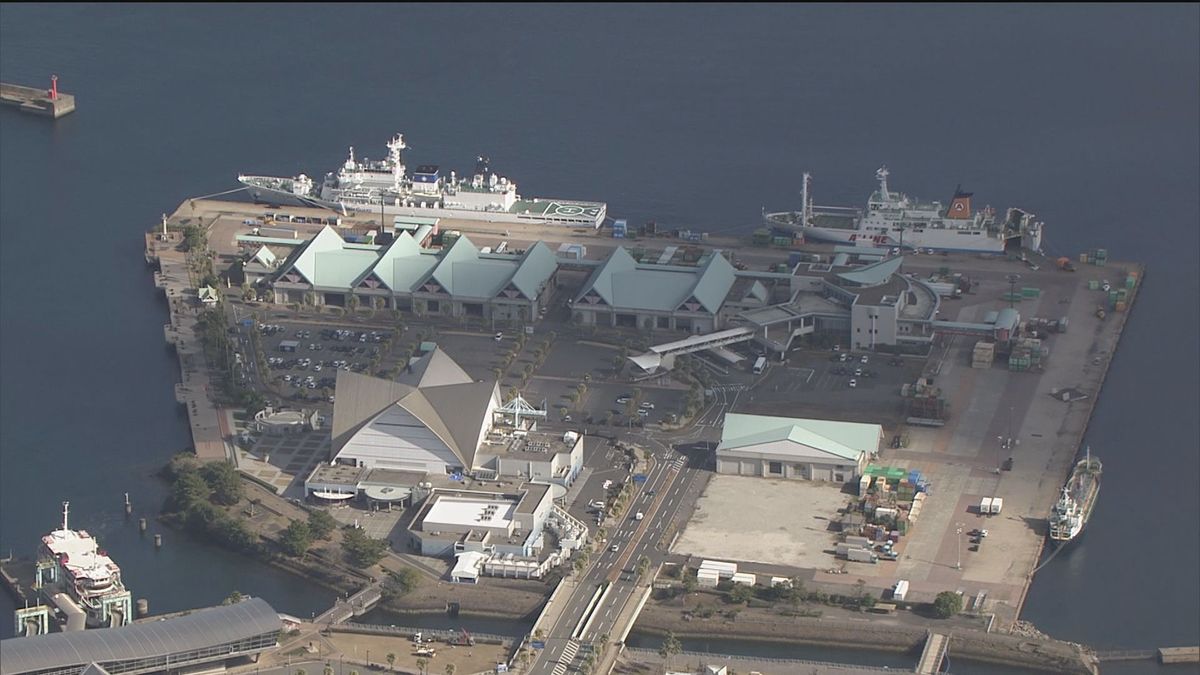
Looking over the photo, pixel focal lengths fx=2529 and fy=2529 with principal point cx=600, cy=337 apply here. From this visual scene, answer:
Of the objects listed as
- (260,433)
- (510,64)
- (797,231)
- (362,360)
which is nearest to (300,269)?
(362,360)

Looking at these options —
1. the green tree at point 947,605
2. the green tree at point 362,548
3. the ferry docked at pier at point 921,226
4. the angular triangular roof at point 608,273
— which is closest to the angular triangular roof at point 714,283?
the angular triangular roof at point 608,273

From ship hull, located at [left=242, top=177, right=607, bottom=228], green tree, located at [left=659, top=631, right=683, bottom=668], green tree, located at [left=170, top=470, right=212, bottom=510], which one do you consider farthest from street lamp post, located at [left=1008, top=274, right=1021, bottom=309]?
green tree, located at [left=170, top=470, right=212, bottom=510]

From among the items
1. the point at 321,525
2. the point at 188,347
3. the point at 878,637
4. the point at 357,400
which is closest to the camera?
the point at 878,637

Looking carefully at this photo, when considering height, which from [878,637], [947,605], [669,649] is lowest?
[669,649]

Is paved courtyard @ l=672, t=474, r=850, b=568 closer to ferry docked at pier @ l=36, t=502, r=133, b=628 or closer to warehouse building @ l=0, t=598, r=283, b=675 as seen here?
warehouse building @ l=0, t=598, r=283, b=675

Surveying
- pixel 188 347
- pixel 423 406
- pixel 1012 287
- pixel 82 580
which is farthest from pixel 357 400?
pixel 1012 287

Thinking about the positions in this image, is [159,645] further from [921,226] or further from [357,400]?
[921,226]

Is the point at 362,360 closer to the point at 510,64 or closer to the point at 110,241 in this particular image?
the point at 110,241
